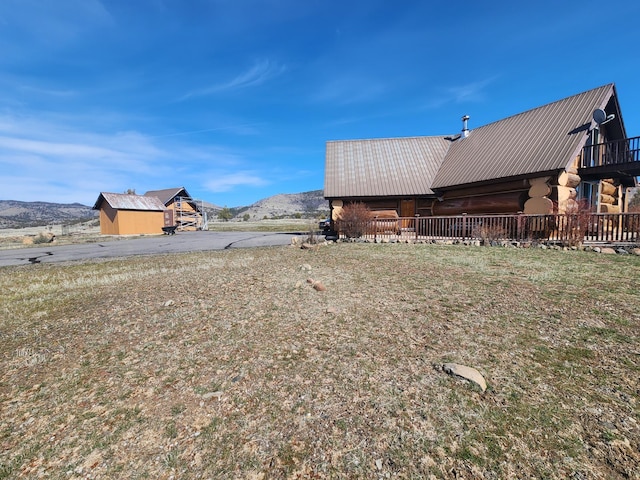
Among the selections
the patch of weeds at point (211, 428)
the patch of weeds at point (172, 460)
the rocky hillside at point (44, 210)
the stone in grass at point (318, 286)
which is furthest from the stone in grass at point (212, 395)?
the rocky hillside at point (44, 210)

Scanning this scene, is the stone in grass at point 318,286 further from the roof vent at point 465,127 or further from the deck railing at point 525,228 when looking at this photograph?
the roof vent at point 465,127

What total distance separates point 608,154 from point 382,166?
1217 cm

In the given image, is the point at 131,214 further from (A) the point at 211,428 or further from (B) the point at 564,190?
(B) the point at 564,190

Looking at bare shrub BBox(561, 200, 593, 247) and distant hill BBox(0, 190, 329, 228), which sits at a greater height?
distant hill BBox(0, 190, 329, 228)

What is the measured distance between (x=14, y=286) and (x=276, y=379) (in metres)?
8.53

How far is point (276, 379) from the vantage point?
9.86ft

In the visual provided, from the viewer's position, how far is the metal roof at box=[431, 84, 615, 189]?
13.3m

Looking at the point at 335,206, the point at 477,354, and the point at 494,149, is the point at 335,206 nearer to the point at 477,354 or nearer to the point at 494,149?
the point at 494,149

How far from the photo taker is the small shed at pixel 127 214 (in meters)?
30.1

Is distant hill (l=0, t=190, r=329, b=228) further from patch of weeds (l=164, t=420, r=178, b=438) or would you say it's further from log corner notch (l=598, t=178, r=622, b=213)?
patch of weeds (l=164, t=420, r=178, b=438)

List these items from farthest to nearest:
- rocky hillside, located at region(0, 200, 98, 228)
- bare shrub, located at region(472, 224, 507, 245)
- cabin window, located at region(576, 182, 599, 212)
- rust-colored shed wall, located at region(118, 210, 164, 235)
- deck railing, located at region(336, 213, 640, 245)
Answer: rocky hillside, located at region(0, 200, 98, 228) → rust-colored shed wall, located at region(118, 210, 164, 235) → cabin window, located at region(576, 182, 599, 212) → bare shrub, located at region(472, 224, 507, 245) → deck railing, located at region(336, 213, 640, 245)

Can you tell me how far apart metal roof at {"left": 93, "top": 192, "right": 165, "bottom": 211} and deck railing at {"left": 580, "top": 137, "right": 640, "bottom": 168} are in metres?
37.5

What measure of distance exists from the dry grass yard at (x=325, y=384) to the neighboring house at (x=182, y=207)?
1450 inches

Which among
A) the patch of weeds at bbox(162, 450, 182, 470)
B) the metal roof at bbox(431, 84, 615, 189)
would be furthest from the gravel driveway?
the patch of weeds at bbox(162, 450, 182, 470)
